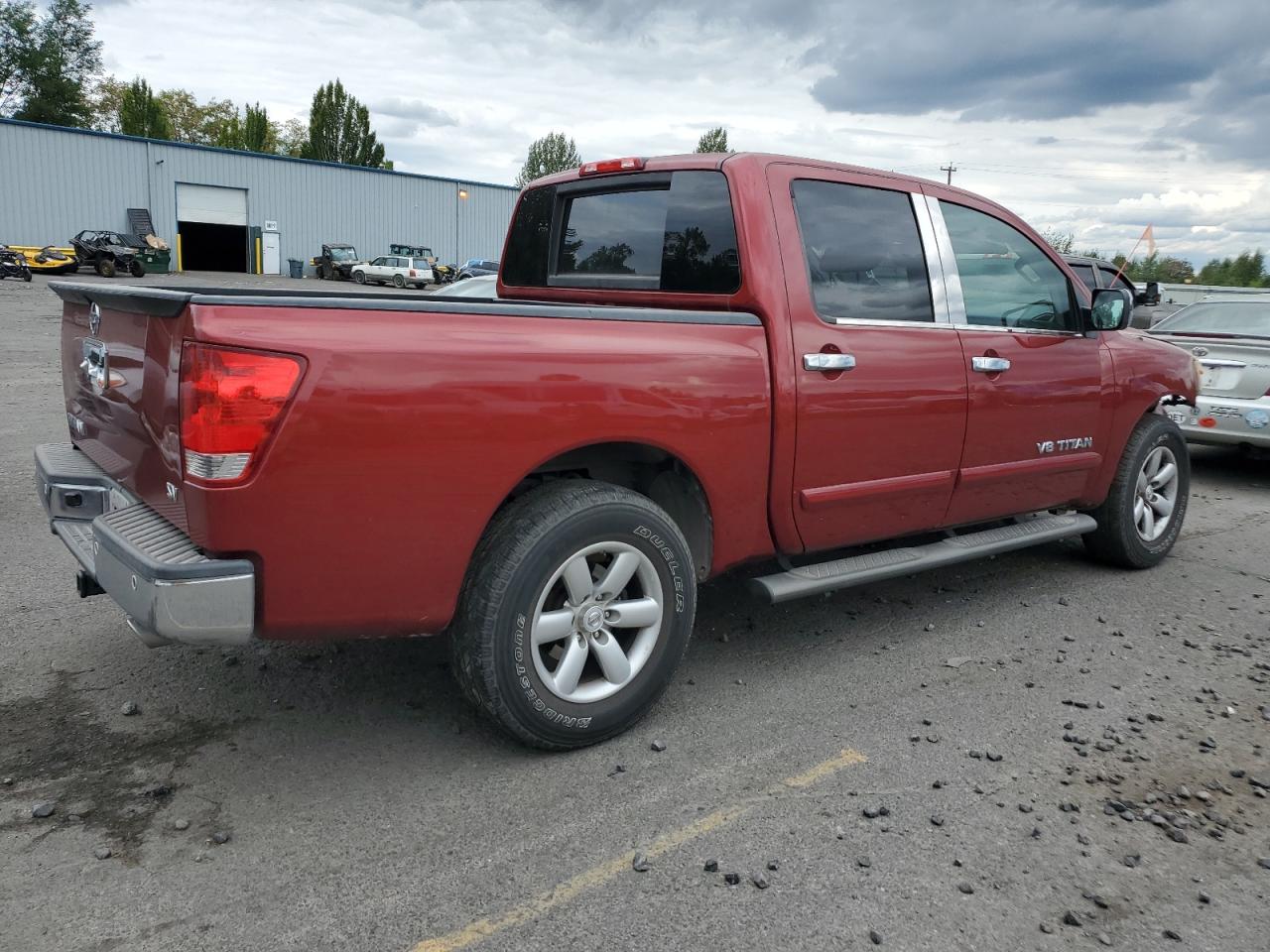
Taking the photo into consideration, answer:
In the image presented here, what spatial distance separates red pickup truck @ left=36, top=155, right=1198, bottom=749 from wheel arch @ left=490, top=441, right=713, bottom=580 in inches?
0.5

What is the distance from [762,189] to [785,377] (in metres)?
0.72

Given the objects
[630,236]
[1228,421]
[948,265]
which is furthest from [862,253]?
[1228,421]

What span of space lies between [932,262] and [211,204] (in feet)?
153

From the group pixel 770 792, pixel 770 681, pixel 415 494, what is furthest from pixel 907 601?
pixel 415 494

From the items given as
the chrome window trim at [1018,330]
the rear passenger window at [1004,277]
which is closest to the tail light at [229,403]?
the chrome window trim at [1018,330]

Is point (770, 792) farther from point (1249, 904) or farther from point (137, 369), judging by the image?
point (137, 369)

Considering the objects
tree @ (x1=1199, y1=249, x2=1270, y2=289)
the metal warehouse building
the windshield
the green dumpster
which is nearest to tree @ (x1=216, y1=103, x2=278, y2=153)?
the metal warehouse building

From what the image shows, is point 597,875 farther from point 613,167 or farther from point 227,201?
point 227,201

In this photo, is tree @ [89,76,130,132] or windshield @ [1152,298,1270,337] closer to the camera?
windshield @ [1152,298,1270,337]

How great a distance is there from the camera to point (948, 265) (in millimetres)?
4234

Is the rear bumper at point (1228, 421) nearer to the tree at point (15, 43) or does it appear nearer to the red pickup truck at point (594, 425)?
the red pickup truck at point (594, 425)

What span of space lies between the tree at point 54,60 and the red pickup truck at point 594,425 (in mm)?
72058

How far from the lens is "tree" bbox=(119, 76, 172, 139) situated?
6575 cm

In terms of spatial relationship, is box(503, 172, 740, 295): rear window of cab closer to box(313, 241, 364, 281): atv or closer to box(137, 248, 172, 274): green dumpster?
box(137, 248, 172, 274): green dumpster
